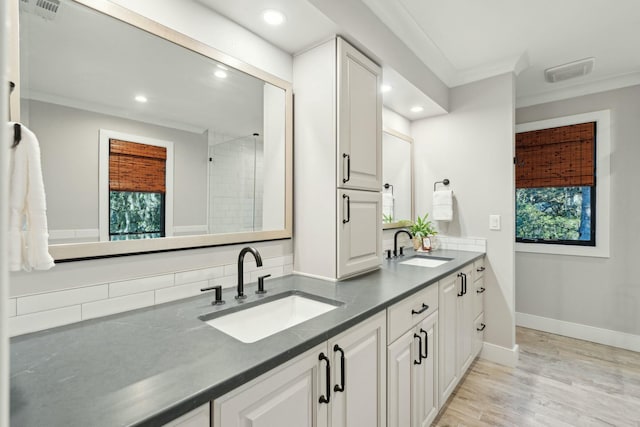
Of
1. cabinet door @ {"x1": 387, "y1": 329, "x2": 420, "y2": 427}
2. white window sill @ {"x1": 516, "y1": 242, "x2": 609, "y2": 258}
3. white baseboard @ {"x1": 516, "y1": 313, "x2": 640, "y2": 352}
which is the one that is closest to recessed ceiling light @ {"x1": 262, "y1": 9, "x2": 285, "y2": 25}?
cabinet door @ {"x1": 387, "y1": 329, "x2": 420, "y2": 427}

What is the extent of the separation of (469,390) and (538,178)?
2316 millimetres

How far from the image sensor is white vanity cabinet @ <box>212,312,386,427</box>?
0.80 m

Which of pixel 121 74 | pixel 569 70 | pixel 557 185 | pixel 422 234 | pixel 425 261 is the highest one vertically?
pixel 569 70

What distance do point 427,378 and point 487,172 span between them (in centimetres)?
181

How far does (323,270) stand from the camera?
173 centimetres

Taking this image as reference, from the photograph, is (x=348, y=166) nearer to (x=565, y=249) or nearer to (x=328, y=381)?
(x=328, y=381)

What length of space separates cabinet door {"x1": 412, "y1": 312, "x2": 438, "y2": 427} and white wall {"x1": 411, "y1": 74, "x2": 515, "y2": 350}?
1194 mm

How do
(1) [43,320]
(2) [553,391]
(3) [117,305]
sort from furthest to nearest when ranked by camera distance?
(2) [553,391]
(3) [117,305]
(1) [43,320]

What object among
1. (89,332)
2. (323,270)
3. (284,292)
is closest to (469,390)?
(323,270)

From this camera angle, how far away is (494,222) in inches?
104

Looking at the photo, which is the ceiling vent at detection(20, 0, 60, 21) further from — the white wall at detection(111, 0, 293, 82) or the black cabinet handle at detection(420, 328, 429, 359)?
the black cabinet handle at detection(420, 328, 429, 359)

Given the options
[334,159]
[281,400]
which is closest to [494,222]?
[334,159]

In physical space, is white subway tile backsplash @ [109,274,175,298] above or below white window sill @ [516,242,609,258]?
above

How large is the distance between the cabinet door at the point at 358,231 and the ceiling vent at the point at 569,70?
→ 2.15m
